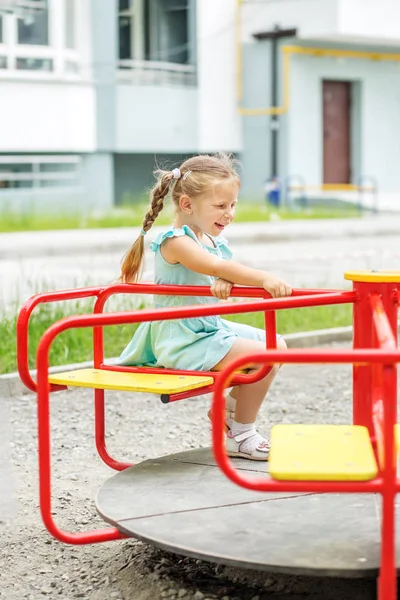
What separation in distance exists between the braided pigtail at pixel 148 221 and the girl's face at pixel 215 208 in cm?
14

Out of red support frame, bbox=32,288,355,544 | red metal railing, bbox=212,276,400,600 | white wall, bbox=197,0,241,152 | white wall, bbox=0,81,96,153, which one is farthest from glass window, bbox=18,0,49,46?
red metal railing, bbox=212,276,400,600

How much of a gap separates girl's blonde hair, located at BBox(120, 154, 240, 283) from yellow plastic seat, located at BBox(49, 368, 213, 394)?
0.50 metres

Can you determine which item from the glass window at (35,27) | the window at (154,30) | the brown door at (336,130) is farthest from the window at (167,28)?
the brown door at (336,130)

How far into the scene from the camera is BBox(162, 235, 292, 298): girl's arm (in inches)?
158

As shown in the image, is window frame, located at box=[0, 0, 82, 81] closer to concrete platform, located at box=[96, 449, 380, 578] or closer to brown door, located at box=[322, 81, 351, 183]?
brown door, located at box=[322, 81, 351, 183]

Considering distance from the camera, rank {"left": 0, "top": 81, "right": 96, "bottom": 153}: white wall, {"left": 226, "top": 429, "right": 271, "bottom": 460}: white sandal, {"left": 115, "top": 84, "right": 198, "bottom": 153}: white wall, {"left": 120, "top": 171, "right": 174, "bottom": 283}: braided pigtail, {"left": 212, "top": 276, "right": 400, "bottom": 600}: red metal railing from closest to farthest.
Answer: {"left": 212, "top": 276, "right": 400, "bottom": 600}: red metal railing → {"left": 226, "top": 429, "right": 271, "bottom": 460}: white sandal → {"left": 120, "top": 171, "right": 174, "bottom": 283}: braided pigtail → {"left": 0, "top": 81, "right": 96, "bottom": 153}: white wall → {"left": 115, "top": 84, "right": 198, "bottom": 153}: white wall

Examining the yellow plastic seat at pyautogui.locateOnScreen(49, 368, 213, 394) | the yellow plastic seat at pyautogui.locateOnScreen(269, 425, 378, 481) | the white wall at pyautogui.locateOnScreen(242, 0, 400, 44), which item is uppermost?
the white wall at pyautogui.locateOnScreen(242, 0, 400, 44)

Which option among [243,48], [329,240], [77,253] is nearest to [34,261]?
[77,253]

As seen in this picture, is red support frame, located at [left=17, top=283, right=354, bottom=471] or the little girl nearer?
red support frame, located at [left=17, top=283, right=354, bottom=471]

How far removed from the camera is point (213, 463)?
4.07m

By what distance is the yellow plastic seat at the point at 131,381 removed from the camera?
3.71 meters

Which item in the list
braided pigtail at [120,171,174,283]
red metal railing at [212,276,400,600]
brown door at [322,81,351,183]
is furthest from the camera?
brown door at [322,81,351,183]

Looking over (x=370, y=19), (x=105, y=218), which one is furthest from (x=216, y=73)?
(x=105, y=218)

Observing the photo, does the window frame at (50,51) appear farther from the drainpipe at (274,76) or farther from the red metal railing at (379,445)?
the red metal railing at (379,445)
